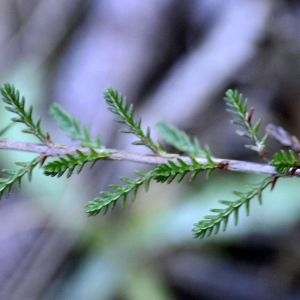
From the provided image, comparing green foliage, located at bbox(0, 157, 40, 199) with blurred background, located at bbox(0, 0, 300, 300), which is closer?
green foliage, located at bbox(0, 157, 40, 199)

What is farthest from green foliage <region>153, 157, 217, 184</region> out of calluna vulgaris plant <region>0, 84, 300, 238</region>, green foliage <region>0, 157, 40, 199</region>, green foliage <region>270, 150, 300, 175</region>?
green foliage <region>0, 157, 40, 199</region>

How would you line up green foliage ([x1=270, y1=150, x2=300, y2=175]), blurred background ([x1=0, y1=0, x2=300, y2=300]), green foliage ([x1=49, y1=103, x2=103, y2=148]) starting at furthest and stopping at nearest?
blurred background ([x1=0, y1=0, x2=300, y2=300]) → green foliage ([x1=49, y1=103, x2=103, y2=148]) → green foliage ([x1=270, y1=150, x2=300, y2=175])

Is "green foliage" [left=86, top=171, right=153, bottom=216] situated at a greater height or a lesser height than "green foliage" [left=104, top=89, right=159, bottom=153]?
lesser

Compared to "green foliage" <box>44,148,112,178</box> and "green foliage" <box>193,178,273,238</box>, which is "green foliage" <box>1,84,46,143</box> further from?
"green foliage" <box>193,178,273,238</box>

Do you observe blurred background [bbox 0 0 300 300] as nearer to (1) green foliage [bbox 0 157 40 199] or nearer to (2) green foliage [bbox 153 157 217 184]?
(2) green foliage [bbox 153 157 217 184]

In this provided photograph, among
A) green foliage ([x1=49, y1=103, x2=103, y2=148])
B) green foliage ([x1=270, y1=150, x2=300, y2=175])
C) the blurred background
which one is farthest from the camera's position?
the blurred background

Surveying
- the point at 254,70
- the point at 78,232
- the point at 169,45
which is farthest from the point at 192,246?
the point at 169,45

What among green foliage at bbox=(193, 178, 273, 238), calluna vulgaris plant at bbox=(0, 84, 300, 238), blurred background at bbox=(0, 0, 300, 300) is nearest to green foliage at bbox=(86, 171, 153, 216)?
calluna vulgaris plant at bbox=(0, 84, 300, 238)
